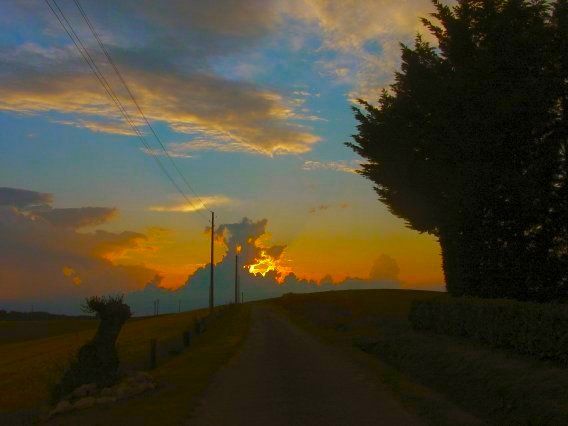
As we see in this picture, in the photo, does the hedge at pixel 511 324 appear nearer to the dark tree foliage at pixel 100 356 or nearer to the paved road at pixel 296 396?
the paved road at pixel 296 396

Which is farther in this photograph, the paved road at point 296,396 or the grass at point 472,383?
the grass at point 472,383

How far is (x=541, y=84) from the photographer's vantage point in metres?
30.3

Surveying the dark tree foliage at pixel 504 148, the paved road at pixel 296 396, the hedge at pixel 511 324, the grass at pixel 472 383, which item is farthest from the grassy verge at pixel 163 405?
the dark tree foliage at pixel 504 148

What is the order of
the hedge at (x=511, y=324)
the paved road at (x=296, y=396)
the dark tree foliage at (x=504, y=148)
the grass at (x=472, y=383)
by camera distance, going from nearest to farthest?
the paved road at (x=296, y=396) < the grass at (x=472, y=383) < the hedge at (x=511, y=324) < the dark tree foliage at (x=504, y=148)

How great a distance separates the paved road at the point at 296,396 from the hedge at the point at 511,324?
174 inches

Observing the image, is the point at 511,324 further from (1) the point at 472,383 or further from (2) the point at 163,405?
(2) the point at 163,405

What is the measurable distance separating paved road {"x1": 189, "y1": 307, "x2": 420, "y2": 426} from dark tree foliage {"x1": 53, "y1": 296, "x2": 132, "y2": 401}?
9.18ft

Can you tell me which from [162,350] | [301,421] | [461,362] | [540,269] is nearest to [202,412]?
[301,421]

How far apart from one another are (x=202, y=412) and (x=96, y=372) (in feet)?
18.1

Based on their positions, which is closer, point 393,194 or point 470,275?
point 470,275

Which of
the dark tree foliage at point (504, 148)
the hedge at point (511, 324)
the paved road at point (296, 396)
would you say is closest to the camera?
the paved road at point (296, 396)

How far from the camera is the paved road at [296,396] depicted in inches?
432

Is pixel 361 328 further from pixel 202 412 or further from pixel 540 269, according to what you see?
pixel 202 412

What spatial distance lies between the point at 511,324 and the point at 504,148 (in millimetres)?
15490
